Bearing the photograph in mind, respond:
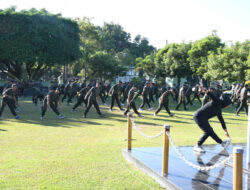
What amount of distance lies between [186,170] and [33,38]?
87.5 ft

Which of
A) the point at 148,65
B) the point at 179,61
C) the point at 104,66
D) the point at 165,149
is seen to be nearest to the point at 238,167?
the point at 165,149

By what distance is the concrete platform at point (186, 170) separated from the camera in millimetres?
4723

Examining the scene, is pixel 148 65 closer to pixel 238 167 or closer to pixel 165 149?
pixel 165 149

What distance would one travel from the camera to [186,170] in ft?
17.9

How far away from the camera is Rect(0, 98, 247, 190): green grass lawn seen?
506cm

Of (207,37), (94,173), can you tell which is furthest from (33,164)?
(207,37)

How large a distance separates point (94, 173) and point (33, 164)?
1.45 metres

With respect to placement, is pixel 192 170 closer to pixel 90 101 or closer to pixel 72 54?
pixel 90 101

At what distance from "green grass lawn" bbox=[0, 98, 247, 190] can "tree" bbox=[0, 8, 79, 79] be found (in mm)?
17482

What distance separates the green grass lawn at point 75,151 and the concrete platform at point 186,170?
206mm

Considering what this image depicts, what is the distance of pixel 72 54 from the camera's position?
31.4m

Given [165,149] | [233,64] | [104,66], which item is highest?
[104,66]

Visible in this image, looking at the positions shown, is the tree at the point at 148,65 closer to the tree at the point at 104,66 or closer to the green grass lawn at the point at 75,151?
the tree at the point at 104,66

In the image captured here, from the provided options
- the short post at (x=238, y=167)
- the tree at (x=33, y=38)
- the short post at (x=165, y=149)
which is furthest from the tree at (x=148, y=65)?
the short post at (x=238, y=167)
